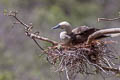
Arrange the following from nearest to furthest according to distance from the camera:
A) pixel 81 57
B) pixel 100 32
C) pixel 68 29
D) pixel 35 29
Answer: pixel 100 32 < pixel 81 57 < pixel 68 29 < pixel 35 29

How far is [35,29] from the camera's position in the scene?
1038cm

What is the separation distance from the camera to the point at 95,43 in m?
3.79

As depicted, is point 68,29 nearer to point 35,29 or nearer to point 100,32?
point 100,32

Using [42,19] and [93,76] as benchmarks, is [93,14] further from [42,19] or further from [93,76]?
[93,76]

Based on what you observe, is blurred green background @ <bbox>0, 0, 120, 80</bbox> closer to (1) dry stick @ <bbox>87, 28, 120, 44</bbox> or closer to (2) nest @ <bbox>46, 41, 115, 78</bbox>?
(2) nest @ <bbox>46, 41, 115, 78</bbox>

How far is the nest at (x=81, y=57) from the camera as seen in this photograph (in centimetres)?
369

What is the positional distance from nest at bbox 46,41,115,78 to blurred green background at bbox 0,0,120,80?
348 cm

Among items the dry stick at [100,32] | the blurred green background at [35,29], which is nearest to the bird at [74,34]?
the dry stick at [100,32]

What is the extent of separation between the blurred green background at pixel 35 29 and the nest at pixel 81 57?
348 centimetres

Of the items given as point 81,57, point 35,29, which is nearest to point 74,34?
point 81,57

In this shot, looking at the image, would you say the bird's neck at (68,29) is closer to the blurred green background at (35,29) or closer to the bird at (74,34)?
the bird at (74,34)

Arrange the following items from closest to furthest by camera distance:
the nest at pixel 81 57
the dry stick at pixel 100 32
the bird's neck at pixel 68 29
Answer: the dry stick at pixel 100 32
the nest at pixel 81 57
the bird's neck at pixel 68 29

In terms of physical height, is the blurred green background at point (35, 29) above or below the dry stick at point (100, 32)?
above

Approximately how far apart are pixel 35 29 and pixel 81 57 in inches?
265
